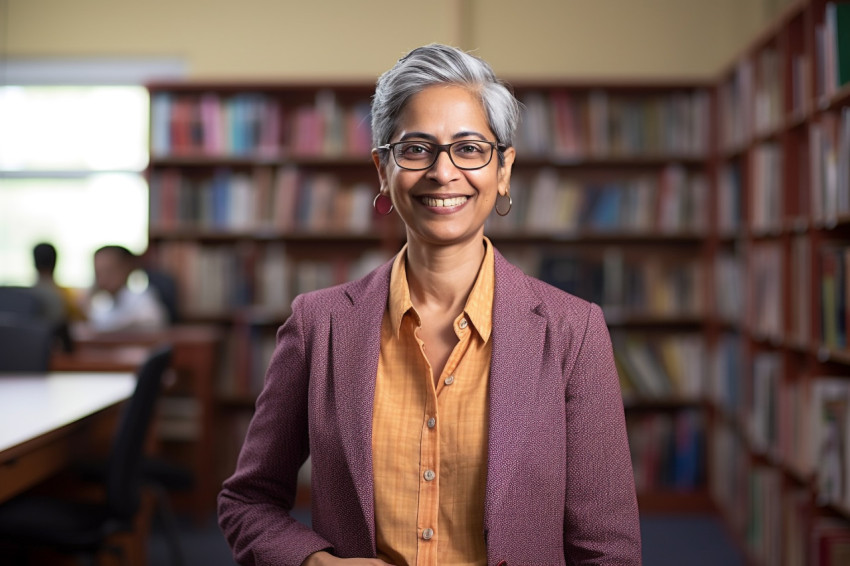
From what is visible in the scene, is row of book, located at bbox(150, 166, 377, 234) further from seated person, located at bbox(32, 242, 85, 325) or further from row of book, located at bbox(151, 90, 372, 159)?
seated person, located at bbox(32, 242, 85, 325)

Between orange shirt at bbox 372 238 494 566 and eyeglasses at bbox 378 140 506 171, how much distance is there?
0.23m

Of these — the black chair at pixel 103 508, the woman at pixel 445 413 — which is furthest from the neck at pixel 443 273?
the black chair at pixel 103 508

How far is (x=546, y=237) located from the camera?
526cm

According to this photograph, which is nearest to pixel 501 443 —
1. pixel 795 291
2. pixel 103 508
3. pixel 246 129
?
pixel 103 508

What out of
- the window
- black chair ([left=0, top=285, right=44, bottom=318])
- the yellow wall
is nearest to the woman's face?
black chair ([left=0, top=285, right=44, bottom=318])

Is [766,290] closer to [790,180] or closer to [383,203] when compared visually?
[790,180]

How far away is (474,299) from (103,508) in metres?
1.82

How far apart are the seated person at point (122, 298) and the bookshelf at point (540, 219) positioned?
0.23 m

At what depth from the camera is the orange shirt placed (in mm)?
1332

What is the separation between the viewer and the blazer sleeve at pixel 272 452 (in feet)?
4.61

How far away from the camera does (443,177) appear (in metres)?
1.33

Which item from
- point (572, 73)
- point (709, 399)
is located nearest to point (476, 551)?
point (709, 399)

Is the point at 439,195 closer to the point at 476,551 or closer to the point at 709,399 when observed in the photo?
the point at 476,551

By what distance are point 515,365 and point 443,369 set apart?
0.11m
